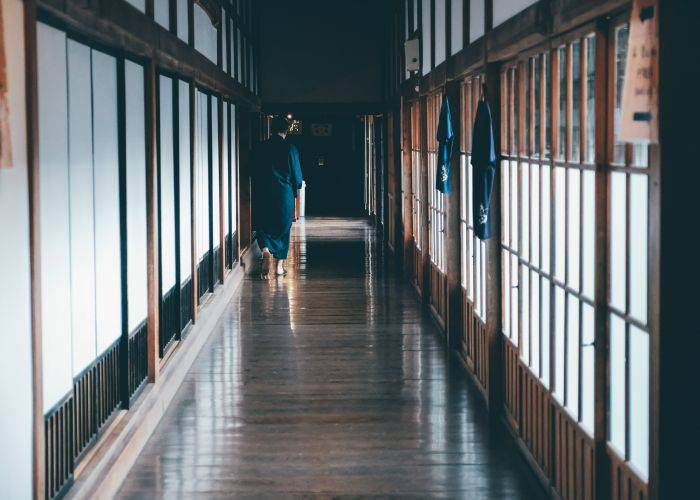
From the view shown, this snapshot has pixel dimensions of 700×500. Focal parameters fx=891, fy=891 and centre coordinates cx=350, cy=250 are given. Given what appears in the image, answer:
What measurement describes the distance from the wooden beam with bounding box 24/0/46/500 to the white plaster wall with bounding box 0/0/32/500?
0.9 inches

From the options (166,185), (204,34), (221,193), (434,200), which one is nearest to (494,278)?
(166,185)

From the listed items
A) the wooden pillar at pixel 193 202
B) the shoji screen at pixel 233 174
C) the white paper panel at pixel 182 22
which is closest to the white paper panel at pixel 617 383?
the white paper panel at pixel 182 22

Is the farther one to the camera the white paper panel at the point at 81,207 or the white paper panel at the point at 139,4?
the white paper panel at the point at 139,4

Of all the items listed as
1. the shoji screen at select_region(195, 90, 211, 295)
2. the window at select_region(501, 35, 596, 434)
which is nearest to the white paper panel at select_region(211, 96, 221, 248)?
the shoji screen at select_region(195, 90, 211, 295)

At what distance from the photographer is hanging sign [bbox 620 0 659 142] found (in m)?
2.35

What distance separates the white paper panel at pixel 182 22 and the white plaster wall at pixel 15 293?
11.1ft

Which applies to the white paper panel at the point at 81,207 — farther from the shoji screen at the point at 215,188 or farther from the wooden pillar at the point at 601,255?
the shoji screen at the point at 215,188

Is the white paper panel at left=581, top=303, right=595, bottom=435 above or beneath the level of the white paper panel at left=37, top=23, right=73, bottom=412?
beneath

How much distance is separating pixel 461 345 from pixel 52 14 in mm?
4243

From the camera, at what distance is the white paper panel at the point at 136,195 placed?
4.70 metres

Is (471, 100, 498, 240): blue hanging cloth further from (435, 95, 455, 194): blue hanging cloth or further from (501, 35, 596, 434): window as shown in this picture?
(435, 95, 455, 194): blue hanging cloth

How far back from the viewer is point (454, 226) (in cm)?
660

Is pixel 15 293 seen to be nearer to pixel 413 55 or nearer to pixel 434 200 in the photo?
pixel 434 200

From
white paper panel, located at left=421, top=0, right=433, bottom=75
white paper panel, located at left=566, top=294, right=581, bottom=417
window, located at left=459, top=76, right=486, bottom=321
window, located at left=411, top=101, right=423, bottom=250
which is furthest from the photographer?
window, located at left=411, top=101, right=423, bottom=250
